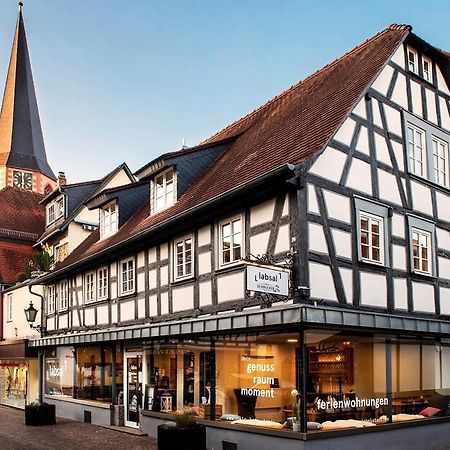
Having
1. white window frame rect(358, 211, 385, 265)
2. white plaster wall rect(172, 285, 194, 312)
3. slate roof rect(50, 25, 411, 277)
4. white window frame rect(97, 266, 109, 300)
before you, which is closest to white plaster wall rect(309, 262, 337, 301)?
white window frame rect(358, 211, 385, 265)

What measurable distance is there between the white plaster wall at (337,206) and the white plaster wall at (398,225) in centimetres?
163

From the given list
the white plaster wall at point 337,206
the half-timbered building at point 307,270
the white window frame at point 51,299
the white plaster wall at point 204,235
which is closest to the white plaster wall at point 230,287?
the half-timbered building at point 307,270

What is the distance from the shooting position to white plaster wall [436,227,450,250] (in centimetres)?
1575

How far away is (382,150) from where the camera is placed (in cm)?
1452

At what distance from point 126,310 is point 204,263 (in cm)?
449

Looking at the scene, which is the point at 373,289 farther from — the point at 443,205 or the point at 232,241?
the point at 443,205

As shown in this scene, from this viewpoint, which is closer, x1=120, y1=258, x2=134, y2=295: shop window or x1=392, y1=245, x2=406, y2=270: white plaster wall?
x1=392, y1=245, x2=406, y2=270: white plaster wall

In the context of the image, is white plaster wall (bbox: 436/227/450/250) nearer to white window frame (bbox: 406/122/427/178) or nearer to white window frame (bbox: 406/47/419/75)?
white window frame (bbox: 406/122/427/178)

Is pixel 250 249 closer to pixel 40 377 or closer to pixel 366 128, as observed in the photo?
pixel 366 128

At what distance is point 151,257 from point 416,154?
23.2 ft

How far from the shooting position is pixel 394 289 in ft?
45.9

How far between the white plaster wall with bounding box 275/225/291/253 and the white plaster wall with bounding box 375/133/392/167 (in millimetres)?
3348

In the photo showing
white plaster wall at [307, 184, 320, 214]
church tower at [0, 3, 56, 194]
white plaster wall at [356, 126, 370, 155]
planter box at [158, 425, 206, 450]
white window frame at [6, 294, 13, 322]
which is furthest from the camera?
church tower at [0, 3, 56, 194]

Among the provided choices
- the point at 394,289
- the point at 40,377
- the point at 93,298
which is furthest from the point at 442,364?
the point at 40,377
